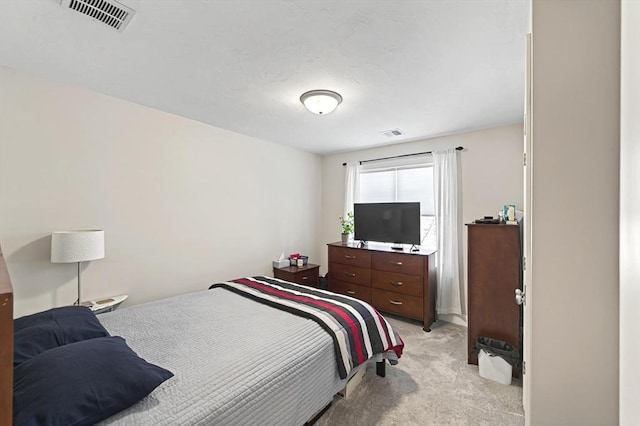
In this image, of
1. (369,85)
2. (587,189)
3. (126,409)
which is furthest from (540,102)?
(126,409)

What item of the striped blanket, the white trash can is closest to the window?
the white trash can

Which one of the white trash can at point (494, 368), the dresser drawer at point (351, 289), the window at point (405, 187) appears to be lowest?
the white trash can at point (494, 368)

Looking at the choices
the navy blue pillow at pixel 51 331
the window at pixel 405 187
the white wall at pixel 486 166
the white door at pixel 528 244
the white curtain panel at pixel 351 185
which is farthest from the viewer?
the white curtain panel at pixel 351 185

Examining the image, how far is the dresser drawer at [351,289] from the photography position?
3651 millimetres

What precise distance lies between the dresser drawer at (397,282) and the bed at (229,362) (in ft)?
3.91

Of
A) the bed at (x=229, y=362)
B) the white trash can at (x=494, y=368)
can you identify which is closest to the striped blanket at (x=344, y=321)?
the bed at (x=229, y=362)

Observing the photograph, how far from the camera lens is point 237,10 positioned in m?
1.40

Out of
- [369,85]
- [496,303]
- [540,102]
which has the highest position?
[369,85]

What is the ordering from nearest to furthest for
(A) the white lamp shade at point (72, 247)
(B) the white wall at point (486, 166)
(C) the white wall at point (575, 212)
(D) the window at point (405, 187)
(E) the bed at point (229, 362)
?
(C) the white wall at point (575, 212), (E) the bed at point (229, 362), (A) the white lamp shade at point (72, 247), (B) the white wall at point (486, 166), (D) the window at point (405, 187)

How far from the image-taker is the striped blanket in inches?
70.1

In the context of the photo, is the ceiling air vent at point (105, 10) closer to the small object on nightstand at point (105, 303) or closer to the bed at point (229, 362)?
the bed at point (229, 362)

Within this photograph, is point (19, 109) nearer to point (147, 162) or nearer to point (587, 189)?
point (147, 162)

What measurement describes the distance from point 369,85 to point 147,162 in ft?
7.62

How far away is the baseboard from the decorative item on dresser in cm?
103
